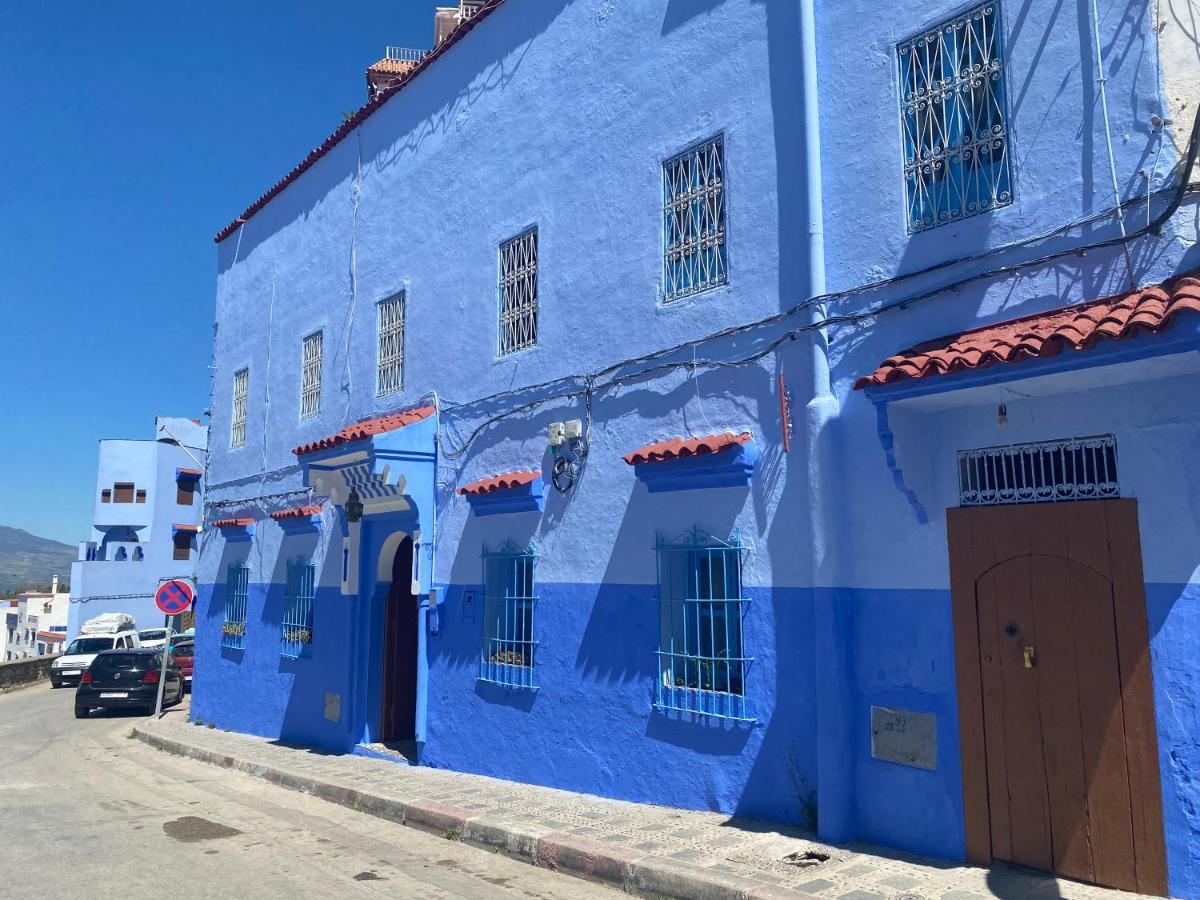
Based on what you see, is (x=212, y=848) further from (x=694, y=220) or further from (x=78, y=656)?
(x=78, y=656)

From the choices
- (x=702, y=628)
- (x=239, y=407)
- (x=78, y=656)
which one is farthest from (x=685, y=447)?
(x=78, y=656)

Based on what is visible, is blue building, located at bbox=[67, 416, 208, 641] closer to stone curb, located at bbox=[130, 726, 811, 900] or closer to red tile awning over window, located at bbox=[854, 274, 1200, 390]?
stone curb, located at bbox=[130, 726, 811, 900]

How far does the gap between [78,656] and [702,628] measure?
79.8 feet

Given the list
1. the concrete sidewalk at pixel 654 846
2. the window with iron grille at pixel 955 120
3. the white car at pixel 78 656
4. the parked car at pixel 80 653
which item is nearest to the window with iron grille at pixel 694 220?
the window with iron grille at pixel 955 120

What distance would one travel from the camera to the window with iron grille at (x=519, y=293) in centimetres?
941

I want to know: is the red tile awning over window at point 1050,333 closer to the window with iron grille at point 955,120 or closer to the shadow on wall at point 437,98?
the window with iron grille at point 955,120

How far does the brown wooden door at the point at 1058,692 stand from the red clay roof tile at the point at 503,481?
4.29 m

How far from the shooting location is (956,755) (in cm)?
557

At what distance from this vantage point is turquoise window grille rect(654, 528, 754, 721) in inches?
274

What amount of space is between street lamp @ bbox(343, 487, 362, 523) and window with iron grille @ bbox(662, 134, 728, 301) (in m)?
4.98

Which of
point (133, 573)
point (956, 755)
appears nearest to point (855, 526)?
point (956, 755)

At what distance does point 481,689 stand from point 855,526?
4.75 m

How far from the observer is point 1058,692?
5156mm

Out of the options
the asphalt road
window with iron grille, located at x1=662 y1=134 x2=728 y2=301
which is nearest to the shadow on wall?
window with iron grille, located at x1=662 y1=134 x2=728 y2=301
